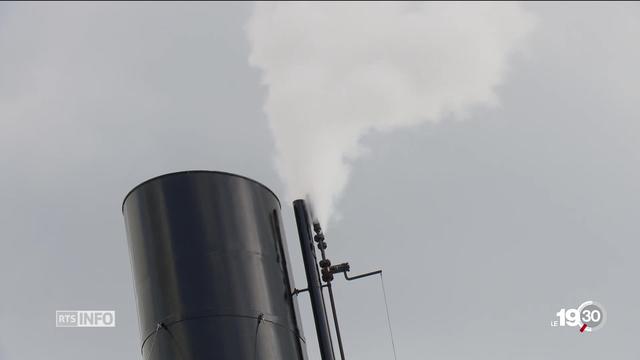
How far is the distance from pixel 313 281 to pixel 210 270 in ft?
4.40

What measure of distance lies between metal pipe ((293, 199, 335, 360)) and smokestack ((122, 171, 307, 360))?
226 mm

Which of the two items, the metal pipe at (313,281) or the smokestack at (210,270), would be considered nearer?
the smokestack at (210,270)

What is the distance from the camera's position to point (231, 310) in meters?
8.30

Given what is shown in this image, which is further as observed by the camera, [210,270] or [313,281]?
[313,281]

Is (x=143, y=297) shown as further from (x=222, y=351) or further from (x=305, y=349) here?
(x=305, y=349)

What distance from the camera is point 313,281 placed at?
9344 mm

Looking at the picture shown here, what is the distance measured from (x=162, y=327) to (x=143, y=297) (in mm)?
544

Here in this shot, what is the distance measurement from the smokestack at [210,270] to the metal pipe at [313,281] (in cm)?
23

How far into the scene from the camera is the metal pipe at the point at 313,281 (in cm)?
911

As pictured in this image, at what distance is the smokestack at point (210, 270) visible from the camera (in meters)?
8.23

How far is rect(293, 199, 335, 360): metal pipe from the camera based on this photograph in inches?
359

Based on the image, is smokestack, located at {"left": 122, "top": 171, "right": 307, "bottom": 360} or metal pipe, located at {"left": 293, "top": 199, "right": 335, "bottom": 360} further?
metal pipe, located at {"left": 293, "top": 199, "right": 335, "bottom": 360}

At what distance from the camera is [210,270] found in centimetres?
850

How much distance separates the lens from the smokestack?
8.23 meters
